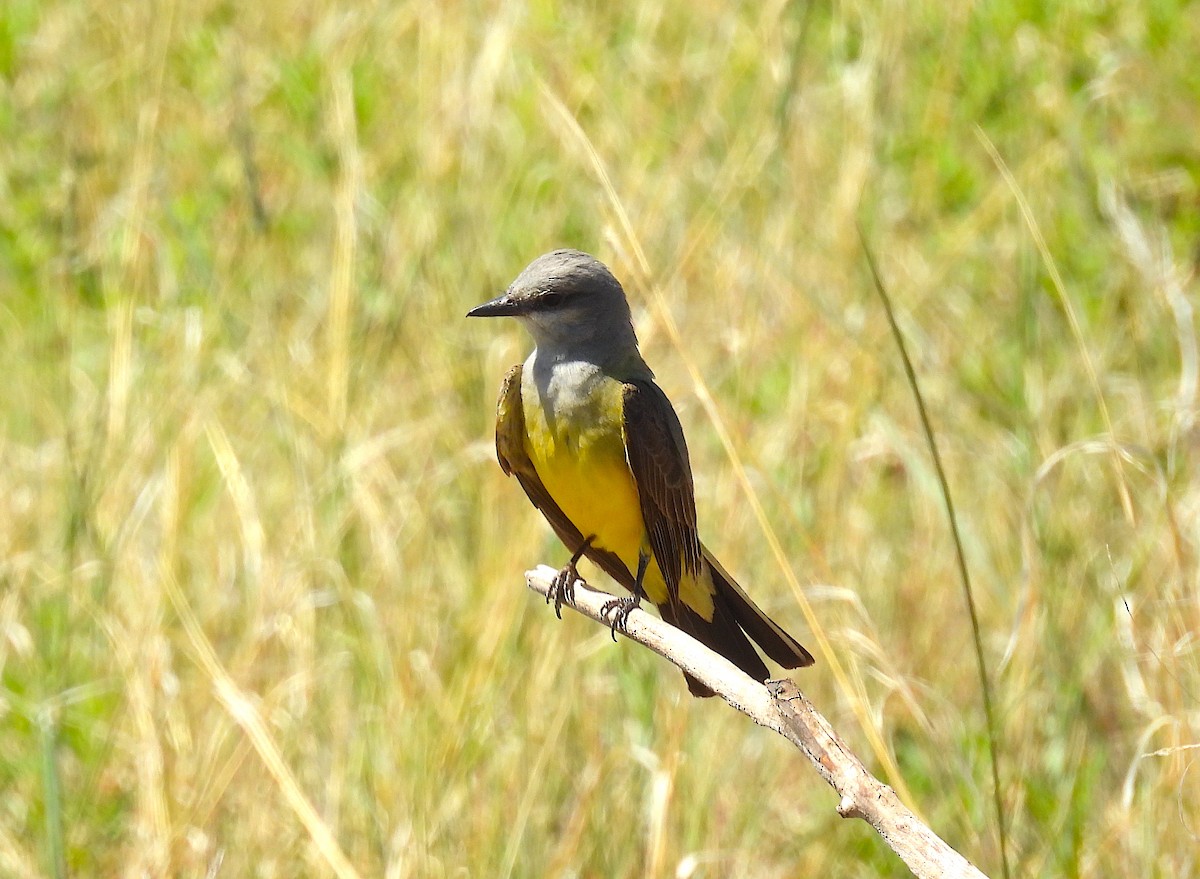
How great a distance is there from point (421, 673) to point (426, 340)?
163cm

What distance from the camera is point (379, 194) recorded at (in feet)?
19.9

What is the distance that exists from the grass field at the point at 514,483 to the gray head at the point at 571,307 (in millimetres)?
208

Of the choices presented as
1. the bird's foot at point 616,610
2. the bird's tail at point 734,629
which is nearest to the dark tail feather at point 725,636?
the bird's tail at point 734,629

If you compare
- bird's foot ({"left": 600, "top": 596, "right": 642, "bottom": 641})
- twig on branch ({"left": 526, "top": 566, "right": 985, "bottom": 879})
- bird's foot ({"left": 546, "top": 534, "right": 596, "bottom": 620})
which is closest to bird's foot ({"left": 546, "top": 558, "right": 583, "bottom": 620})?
bird's foot ({"left": 546, "top": 534, "right": 596, "bottom": 620})

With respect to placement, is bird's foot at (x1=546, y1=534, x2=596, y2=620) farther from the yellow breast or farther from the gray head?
the gray head

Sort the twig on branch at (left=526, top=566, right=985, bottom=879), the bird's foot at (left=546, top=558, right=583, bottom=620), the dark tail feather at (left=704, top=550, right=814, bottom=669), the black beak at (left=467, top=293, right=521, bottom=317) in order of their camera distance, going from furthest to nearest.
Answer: the bird's foot at (left=546, top=558, right=583, bottom=620) → the black beak at (left=467, top=293, right=521, bottom=317) → the dark tail feather at (left=704, top=550, right=814, bottom=669) → the twig on branch at (left=526, top=566, right=985, bottom=879)

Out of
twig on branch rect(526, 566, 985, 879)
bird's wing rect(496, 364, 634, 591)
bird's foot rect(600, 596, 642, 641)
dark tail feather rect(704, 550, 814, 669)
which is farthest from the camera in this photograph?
bird's wing rect(496, 364, 634, 591)

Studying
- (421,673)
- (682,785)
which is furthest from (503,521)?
(682,785)

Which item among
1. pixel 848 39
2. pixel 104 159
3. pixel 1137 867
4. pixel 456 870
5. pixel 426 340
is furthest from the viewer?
pixel 104 159

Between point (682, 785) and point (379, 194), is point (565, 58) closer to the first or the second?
point (379, 194)

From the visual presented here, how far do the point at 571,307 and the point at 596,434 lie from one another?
312 mm

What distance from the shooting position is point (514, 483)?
460cm

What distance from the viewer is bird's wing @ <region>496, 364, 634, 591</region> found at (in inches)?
155

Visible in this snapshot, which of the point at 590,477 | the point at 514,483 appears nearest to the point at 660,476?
the point at 590,477
